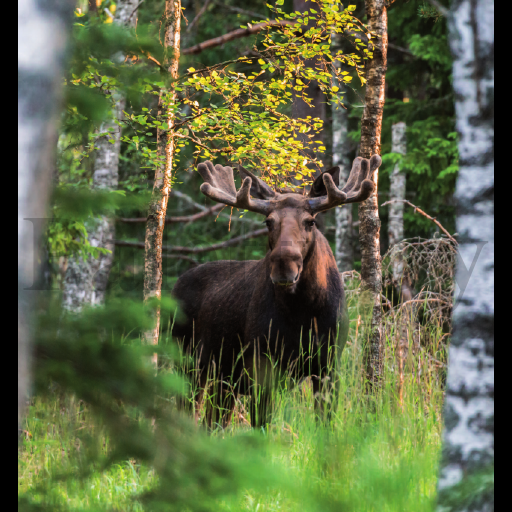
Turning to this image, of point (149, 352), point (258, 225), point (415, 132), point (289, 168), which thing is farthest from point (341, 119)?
point (149, 352)

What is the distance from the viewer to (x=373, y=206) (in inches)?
216

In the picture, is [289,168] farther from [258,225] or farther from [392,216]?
[258,225]

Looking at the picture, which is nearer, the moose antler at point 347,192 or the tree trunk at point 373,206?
the moose antler at point 347,192

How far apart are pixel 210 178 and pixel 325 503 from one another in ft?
16.3

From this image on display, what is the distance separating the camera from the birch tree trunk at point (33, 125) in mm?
1273

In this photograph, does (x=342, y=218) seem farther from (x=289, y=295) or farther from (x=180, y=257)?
(x=289, y=295)

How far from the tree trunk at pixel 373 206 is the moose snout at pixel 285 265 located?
3.18 feet

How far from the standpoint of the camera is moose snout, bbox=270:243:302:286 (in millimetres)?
4727

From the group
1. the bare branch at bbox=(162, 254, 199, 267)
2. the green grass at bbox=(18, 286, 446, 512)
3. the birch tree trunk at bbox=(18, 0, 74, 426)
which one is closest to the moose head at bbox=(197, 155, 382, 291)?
the green grass at bbox=(18, 286, 446, 512)

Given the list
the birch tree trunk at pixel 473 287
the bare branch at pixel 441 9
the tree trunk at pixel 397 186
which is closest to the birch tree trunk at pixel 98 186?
the bare branch at pixel 441 9

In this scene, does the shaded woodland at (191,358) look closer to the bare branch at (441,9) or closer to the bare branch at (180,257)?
the bare branch at (441,9)

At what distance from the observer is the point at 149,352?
158 cm

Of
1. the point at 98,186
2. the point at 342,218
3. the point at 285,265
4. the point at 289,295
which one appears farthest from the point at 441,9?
the point at 342,218

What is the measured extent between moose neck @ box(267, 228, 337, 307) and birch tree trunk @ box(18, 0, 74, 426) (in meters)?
3.94
